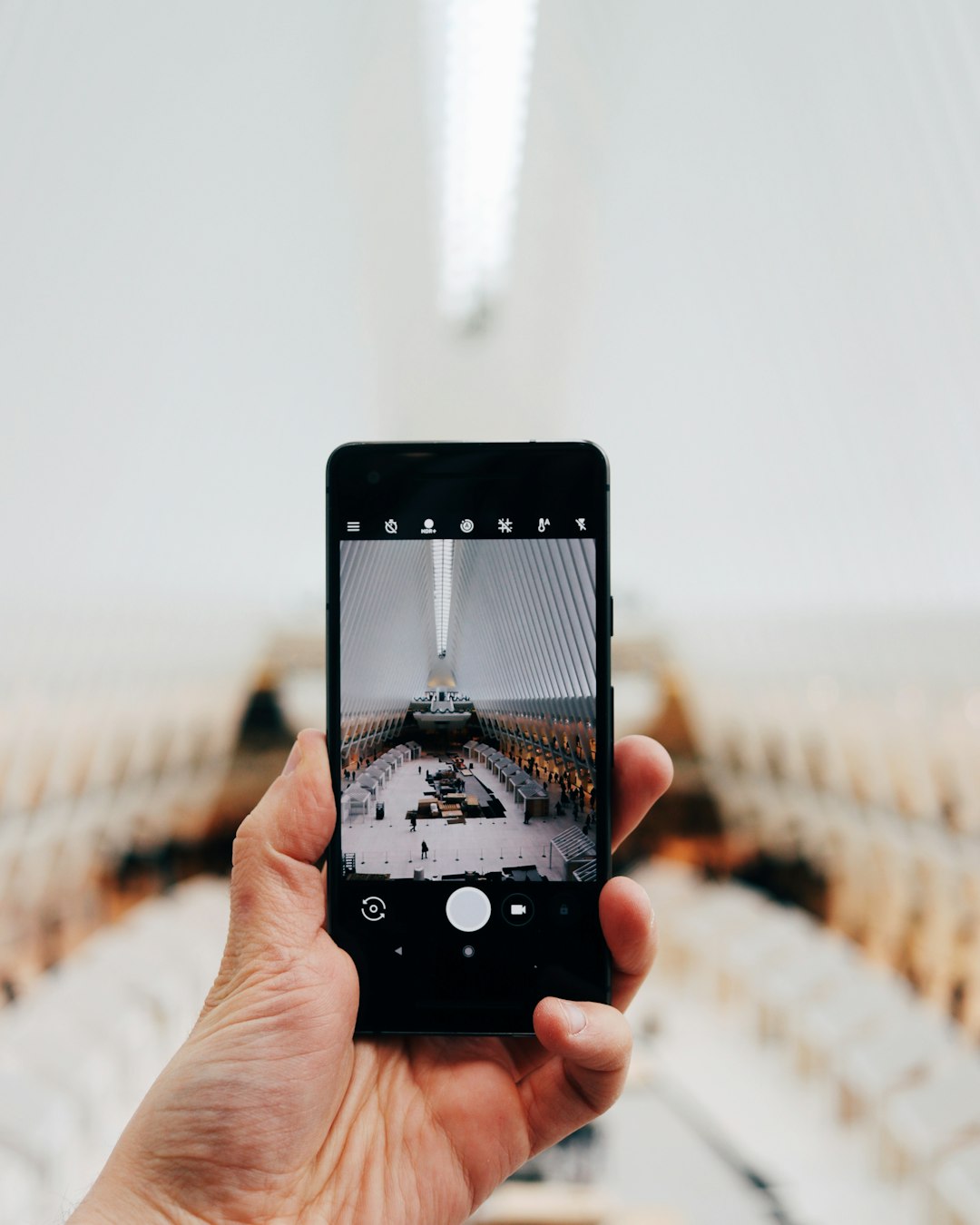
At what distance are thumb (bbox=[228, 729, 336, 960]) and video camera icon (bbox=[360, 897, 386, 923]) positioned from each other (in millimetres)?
34

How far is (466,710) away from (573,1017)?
268 mm

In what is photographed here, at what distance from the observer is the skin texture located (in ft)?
1.74

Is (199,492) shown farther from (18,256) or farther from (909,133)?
(909,133)

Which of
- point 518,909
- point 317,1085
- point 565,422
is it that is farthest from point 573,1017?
point 565,422

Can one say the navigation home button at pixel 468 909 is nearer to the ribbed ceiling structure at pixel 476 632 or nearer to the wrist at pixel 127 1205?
the ribbed ceiling structure at pixel 476 632

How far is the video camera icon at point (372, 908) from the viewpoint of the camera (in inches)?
24.9

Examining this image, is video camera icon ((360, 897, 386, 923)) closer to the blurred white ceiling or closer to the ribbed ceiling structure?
the ribbed ceiling structure

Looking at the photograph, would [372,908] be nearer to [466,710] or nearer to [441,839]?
[441,839]

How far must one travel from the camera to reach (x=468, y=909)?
64cm

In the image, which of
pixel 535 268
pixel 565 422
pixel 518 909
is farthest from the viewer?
pixel 565 422

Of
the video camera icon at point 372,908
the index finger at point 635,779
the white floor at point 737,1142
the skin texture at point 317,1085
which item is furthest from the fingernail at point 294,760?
the white floor at point 737,1142

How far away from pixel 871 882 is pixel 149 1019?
2.53 meters

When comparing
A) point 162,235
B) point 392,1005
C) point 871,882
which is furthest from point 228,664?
point 392,1005

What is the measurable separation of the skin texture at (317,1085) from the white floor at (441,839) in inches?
1.7
